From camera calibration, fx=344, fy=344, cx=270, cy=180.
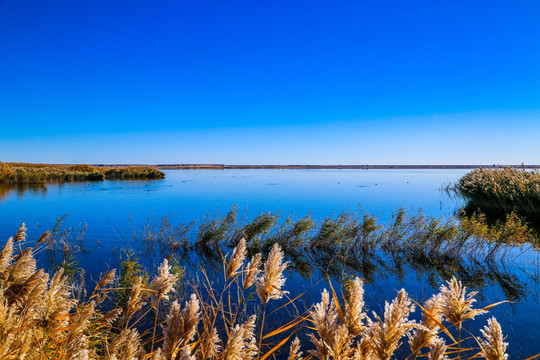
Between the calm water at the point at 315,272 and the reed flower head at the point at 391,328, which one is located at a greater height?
the reed flower head at the point at 391,328

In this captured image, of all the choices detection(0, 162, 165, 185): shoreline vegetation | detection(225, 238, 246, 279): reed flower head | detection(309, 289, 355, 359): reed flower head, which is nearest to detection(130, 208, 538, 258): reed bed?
detection(225, 238, 246, 279): reed flower head

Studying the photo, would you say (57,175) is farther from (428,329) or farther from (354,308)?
(428,329)

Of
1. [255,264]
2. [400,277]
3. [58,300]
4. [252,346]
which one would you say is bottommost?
[400,277]

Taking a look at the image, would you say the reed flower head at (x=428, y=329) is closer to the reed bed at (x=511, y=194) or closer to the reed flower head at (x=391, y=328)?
→ the reed flower head at (x=391, y=328)

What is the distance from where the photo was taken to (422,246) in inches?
537

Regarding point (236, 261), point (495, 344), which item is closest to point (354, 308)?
point (495, 344)

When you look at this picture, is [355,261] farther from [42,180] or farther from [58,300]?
[42,180]

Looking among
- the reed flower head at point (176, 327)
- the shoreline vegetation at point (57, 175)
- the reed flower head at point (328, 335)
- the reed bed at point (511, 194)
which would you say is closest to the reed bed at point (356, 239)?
the reed bed at point (511, 194)

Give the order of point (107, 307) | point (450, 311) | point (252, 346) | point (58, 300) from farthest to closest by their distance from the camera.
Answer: point (107, 307)
point (252, 346)
point (58, 300)
point (450, 311)

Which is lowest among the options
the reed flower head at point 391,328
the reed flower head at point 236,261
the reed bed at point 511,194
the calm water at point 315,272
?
the calm water at point 315,272

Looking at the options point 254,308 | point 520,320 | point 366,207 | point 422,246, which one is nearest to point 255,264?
point 254,308

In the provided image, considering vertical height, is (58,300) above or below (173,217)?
above

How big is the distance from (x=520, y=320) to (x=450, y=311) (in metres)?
8.72

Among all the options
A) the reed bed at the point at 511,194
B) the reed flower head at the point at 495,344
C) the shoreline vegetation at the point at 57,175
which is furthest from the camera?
the shoreline vegetation at the point at 57,175
